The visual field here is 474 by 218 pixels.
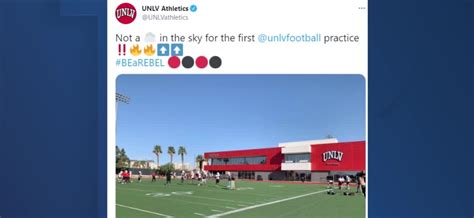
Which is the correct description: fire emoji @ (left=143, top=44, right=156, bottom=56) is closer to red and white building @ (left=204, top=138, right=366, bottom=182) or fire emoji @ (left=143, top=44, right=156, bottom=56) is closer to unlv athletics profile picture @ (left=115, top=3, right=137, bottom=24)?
unlv athletics profile picture @ (left=115, top=3, right=137, bottom=24)

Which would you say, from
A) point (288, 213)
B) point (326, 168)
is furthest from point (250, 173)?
point (288, 213)

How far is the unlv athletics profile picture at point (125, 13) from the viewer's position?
319 centimetres

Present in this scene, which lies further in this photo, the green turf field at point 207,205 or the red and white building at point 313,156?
the red and white building at point 313,156

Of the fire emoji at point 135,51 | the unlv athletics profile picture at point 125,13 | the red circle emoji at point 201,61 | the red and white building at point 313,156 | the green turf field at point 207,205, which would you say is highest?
the unlv athletics profile picture at point 125,13

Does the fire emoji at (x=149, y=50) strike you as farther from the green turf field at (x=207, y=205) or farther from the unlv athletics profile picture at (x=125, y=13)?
the green turf field at (x=207, y=205)

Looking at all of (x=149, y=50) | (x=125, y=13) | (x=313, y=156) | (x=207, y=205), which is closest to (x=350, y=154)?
(x=313, y=156)

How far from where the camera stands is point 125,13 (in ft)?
10.5

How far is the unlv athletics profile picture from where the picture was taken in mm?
3191

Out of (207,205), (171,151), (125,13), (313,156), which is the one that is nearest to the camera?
(125,13)

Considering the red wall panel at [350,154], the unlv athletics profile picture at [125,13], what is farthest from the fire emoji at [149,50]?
the red wall panel at [350,154]

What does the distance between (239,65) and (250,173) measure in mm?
6051

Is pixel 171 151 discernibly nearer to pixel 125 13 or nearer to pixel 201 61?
pixel 201 61

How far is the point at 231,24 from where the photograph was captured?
10.5 feet
